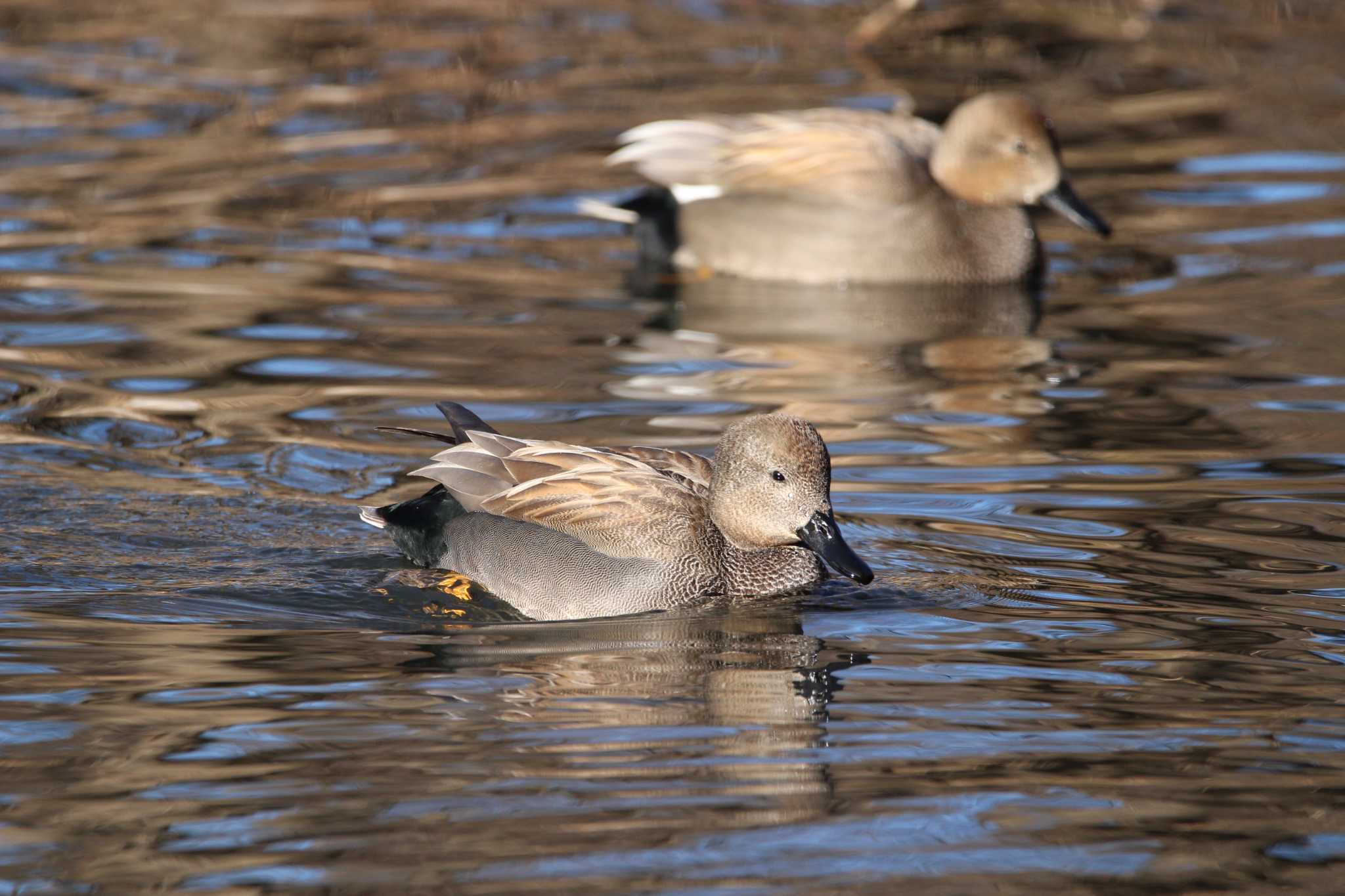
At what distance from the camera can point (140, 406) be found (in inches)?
335

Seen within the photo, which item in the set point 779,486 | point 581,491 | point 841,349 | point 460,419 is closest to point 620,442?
point 460,419

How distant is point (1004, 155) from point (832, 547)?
5540mm

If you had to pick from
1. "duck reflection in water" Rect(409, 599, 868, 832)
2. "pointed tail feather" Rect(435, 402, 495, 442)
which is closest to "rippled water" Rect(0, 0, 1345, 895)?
"duck reflection in water" Rect(409, 599, 868, 832)

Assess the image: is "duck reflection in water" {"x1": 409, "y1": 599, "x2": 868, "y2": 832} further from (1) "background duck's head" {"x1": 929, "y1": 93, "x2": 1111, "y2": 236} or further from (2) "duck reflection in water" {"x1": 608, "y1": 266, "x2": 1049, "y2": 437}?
(1) "background duck's head" {"x1": 929, "y1": 93, "x2": 1111, "y2": 236}

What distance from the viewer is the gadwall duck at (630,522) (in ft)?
20.8

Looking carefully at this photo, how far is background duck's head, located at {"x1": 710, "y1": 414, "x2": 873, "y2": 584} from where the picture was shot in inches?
248

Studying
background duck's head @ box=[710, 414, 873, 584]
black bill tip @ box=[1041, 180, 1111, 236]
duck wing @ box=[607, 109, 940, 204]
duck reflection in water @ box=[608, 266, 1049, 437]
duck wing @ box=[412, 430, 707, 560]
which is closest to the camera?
background duck's head @ box=[710, 414, 873, 584]

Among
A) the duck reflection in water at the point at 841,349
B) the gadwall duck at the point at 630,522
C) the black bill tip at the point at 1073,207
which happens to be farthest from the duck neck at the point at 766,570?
the black bill tip at the point at 1073,207

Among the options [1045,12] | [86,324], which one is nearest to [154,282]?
[86,324]

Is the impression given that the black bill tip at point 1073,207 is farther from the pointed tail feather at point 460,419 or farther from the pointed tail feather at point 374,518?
the pointed tail feather at point 374,518

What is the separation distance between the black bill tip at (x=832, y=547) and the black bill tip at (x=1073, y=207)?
17.2 ft

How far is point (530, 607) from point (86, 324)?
4.28 meters

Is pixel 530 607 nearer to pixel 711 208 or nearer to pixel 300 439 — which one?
pixel 300 439

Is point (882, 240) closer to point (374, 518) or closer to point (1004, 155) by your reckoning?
point (1004, 155)
